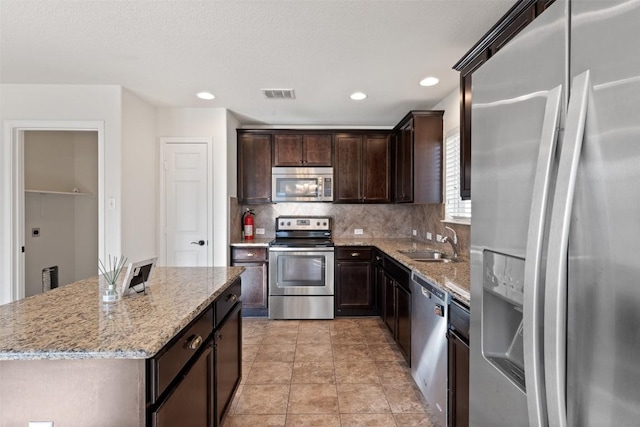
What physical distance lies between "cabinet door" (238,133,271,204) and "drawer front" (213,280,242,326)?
7.08 feet

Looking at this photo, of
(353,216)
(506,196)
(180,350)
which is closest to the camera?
(506,196)

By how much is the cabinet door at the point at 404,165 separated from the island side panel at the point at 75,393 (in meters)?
3.02

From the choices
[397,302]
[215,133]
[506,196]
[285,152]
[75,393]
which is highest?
[215,133]

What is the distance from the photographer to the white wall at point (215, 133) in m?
3.78

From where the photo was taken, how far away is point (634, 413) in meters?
0.54

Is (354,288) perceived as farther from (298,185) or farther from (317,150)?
(317,150)

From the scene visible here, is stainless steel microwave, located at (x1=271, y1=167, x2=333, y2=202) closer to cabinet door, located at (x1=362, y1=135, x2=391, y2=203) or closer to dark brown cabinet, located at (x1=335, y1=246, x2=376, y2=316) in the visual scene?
cabinet door, located at (x1=362, y1=135, x2=391, y2=203)

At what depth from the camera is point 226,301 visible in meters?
1.87

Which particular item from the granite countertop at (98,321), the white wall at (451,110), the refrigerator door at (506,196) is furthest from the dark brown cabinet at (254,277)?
the refrigerator door at (506,196)

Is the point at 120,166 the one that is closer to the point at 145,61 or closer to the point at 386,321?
the point at 145,61

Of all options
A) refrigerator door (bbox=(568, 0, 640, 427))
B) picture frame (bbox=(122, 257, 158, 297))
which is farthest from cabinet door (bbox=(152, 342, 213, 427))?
refrigerator door (bbox=(568, 0, 640, 427))

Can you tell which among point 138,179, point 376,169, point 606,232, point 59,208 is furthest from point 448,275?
point 59,208

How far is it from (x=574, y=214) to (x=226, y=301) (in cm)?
170

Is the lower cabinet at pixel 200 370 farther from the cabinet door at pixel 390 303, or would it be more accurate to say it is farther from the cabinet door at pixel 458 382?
the cabinet door at pixel 390 303
